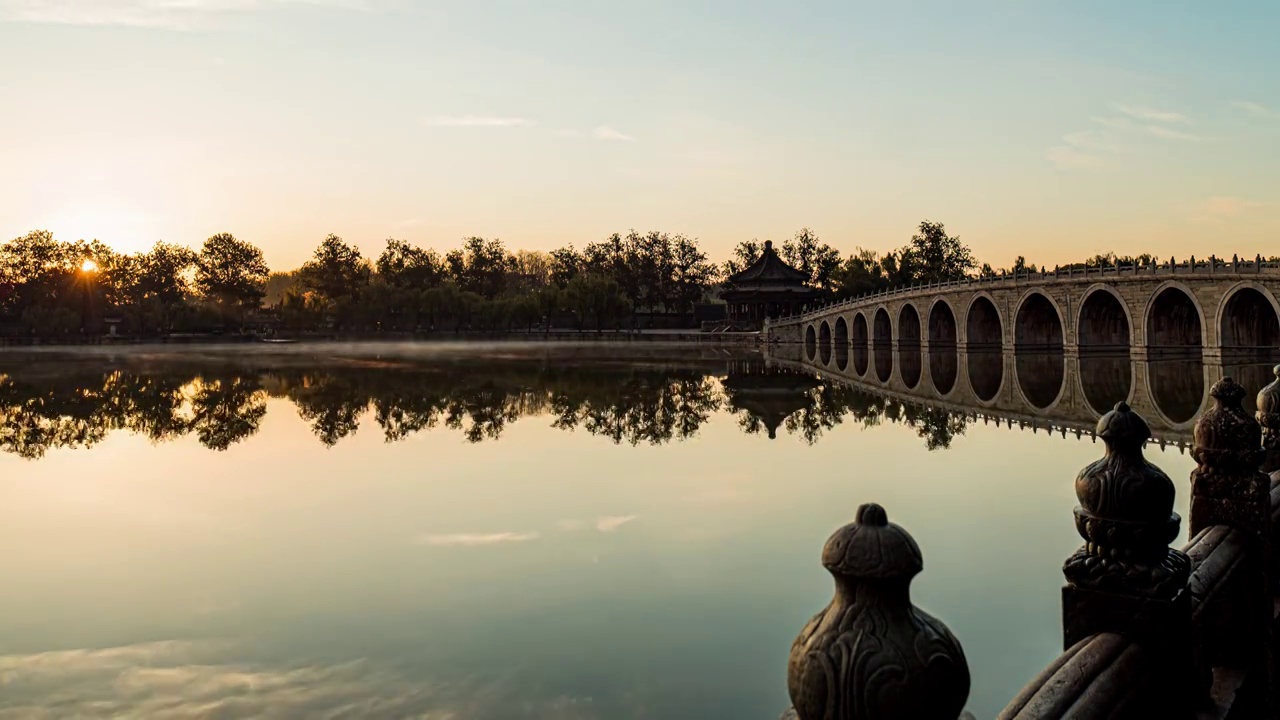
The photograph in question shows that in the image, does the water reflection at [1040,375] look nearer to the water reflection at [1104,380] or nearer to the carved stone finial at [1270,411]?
the water reflection at [1104,380]

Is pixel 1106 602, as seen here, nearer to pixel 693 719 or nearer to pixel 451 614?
pixel 693 719

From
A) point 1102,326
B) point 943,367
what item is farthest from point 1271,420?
point 1102,326

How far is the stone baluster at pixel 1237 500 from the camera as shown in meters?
3.96

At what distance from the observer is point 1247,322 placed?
36.7 m

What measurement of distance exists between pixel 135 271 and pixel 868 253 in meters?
72.5

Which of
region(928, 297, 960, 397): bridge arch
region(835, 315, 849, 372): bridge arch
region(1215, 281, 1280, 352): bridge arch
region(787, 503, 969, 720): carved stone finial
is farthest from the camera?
region(835, 315, 849, 372): bridge arch

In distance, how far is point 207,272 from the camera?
97.7 meters

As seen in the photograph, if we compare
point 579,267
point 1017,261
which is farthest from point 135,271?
point 1017,261

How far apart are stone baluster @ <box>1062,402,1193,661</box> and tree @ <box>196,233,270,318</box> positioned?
10274 cm

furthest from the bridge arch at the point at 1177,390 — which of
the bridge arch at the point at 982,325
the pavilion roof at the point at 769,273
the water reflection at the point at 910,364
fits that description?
the pavilion roof at the point at 769,273

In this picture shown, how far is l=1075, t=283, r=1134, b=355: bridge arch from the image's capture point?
140ft

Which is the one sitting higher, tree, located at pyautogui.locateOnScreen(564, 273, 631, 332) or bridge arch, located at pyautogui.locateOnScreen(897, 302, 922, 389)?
tree, located at pyautogui.locateOnScreen(564, 273, 631, 332)

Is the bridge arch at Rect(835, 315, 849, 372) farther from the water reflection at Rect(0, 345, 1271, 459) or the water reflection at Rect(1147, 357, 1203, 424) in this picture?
the water reflection at Rect(1147, 357, 1203, 424)

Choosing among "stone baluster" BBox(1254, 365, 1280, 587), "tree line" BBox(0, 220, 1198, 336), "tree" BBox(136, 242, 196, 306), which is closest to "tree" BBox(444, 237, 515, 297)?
"tree line" BBox(0, 220, 1198, 336)
